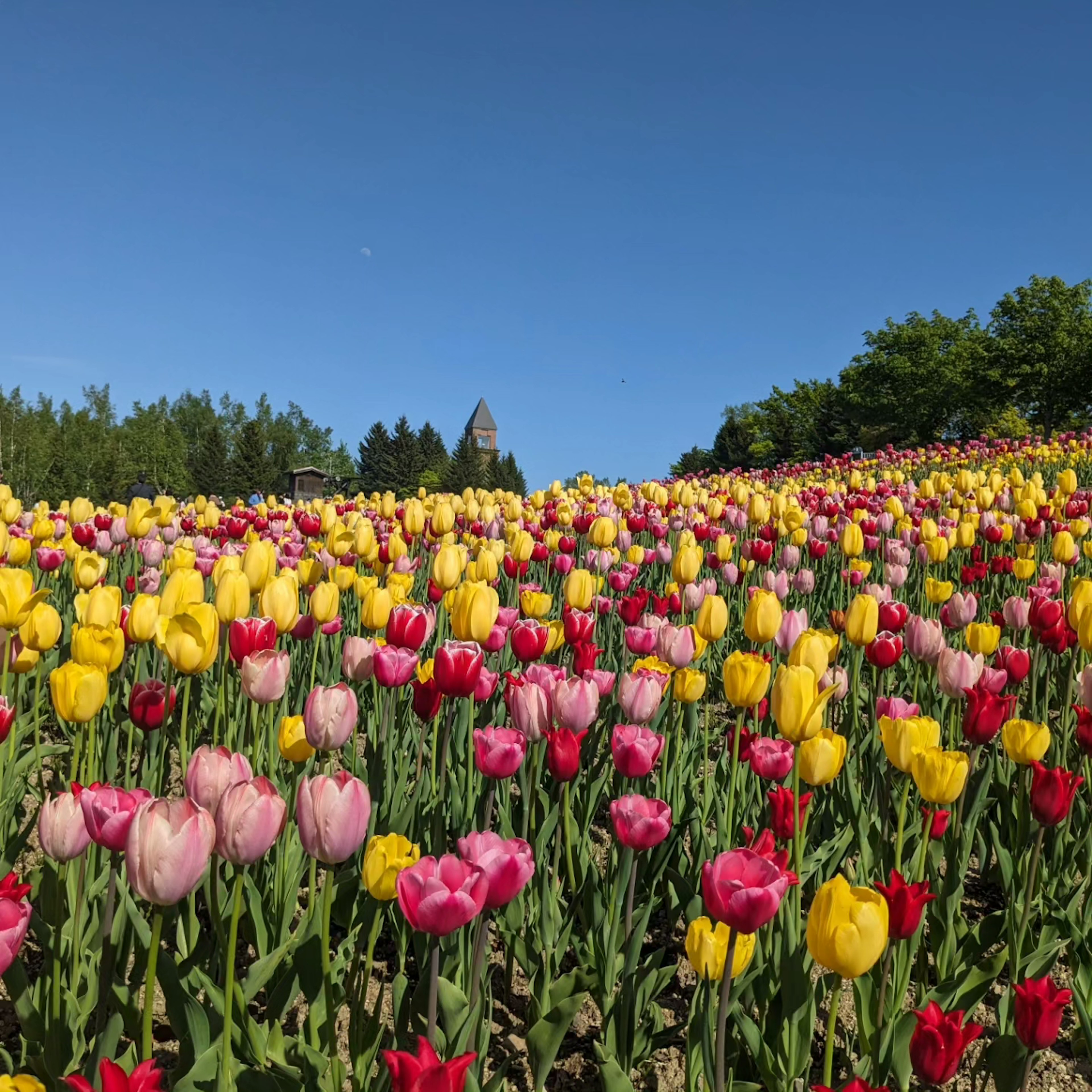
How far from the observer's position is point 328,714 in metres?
2.01

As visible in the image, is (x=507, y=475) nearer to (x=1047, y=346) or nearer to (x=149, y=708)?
(x=1047, y=346)

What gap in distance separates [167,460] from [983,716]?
103 metres

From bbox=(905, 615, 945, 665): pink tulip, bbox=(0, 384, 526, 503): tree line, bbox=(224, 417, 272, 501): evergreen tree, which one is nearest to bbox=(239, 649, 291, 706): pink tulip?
bbox=(905, 615, 945, 665): pink tulip

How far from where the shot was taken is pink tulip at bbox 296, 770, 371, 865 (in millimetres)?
1444

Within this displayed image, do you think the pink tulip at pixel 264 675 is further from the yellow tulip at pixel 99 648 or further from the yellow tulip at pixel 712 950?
the yellow tulip at pixel 712 950

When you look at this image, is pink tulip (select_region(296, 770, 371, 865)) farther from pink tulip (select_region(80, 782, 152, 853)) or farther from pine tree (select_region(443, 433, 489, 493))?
pine tree (select_region(443, 433, 489, 493))

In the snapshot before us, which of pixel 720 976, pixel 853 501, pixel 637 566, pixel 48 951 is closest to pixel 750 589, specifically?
pixel 637 566

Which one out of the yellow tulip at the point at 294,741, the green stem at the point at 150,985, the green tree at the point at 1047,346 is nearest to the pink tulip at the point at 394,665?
the yellow tulip at the point at 294,741

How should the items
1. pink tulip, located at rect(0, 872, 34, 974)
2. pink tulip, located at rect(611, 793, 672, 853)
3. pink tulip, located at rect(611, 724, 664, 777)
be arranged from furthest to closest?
pink tulip, located at rect(611, 724, 664, 777)
pink tulip, located at rect(611, 793, 672, 853)
pink tulip, located at rect(0, 872, 34, 974)

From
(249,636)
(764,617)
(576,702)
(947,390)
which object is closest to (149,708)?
(249,636)

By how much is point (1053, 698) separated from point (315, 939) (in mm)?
4222

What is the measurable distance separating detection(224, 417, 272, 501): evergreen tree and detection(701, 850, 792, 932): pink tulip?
270 feet

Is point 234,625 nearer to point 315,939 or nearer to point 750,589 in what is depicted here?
point 315,939

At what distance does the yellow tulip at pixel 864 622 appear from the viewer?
3004 mm
